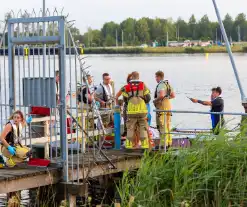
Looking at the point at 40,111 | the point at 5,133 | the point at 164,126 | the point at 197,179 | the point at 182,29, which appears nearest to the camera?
the point at 197,179

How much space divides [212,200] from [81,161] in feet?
9.59

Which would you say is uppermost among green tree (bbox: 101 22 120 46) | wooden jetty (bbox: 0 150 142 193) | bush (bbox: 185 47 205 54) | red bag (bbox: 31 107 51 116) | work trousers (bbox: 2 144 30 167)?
green tree (bbox: 101 22 120 46)

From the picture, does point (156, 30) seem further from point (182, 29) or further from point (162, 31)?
point (182, 29)

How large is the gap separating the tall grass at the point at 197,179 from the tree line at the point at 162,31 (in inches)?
6119

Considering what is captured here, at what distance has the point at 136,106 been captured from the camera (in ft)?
46.1

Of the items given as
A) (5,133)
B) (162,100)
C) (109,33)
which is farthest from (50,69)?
(109,33)

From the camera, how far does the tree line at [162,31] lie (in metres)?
176

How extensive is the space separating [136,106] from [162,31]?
559 ft

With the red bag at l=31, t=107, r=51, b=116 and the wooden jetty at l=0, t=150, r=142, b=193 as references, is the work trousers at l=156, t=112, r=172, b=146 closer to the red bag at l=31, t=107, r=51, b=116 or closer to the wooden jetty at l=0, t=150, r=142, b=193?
the wooden jetty at l=0, t=150, r=142, b=193

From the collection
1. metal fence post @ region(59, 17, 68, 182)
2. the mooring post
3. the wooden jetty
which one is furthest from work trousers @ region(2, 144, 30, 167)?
the mooring post

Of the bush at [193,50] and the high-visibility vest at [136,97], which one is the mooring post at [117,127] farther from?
the bush at [193,50]

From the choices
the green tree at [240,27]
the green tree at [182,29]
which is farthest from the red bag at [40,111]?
the green tree at [182,29]

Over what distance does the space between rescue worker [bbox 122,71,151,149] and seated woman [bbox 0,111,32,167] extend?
2.36 metres

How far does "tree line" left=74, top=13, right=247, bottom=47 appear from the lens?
578 feet
